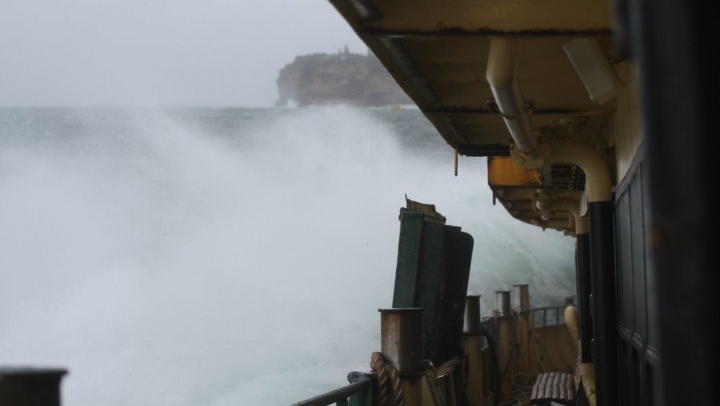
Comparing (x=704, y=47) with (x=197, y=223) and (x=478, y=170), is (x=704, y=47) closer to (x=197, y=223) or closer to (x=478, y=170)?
(x=197, y=223)

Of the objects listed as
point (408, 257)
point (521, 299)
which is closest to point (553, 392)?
point (408, 257)

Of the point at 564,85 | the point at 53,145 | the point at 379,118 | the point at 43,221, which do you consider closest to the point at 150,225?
the point at 43,221

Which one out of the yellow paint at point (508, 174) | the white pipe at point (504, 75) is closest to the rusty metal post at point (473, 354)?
the yellow paint at point (508, 174)

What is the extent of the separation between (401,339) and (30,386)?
4729 mm

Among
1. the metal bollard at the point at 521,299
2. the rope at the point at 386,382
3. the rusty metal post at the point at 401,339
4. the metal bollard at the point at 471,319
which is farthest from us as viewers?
the metal bollard at the point at 521,299

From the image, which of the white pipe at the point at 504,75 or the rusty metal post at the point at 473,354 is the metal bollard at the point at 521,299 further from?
the white pipe at the point at 504,75

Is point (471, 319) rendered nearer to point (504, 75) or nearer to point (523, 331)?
point (504, 75)

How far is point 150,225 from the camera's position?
7050 cm

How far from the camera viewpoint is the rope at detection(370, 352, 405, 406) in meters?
5.69

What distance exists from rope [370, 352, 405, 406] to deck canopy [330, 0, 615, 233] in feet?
6.20

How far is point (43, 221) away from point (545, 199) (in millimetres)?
65708

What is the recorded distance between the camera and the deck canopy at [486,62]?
13.0ft

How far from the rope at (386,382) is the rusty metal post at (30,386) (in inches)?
177

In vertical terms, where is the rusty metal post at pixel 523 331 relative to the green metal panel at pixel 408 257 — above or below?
below
